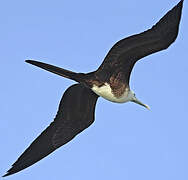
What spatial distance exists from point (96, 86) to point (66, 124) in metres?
1.75

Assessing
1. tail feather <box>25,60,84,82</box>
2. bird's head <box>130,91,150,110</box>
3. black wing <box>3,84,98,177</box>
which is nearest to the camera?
tail feather <box>25,60,84,82</box>

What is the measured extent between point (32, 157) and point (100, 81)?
8.48 feet

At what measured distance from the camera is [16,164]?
14586 millimetres

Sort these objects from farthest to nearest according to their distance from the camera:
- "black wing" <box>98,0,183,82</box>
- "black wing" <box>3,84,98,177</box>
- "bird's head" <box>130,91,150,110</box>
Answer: "bird's head" <box>130,91,150,110</box> → "black wing" <box>3,84,98,177</box> → "black wing" <box>98,0,183,82</box>

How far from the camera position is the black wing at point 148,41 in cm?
1269

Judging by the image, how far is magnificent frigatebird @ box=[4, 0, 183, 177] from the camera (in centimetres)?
1280

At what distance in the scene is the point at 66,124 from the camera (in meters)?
15.1

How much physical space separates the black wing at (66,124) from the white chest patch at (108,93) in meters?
0.72

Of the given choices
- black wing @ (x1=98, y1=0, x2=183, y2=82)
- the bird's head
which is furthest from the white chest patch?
black wing @ (x1=98, y1=0, x2=183, y2=82)

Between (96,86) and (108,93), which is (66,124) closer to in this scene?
(108,93)

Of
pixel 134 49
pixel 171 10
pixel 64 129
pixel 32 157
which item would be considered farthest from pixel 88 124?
pixel 171 10

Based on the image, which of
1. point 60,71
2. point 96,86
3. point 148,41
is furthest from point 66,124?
point 148,41

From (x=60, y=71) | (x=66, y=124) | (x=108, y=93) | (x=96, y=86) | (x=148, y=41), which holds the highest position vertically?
(x=148, y=41)

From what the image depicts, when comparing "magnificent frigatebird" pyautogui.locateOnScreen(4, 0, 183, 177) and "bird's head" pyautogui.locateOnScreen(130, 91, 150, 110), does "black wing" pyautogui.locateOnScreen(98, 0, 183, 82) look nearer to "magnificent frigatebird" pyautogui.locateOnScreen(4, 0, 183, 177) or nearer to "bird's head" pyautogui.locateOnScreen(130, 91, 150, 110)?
"magnificent frigatebird" pyautogui.locateOnScreen(4, 0, 183, 177)
